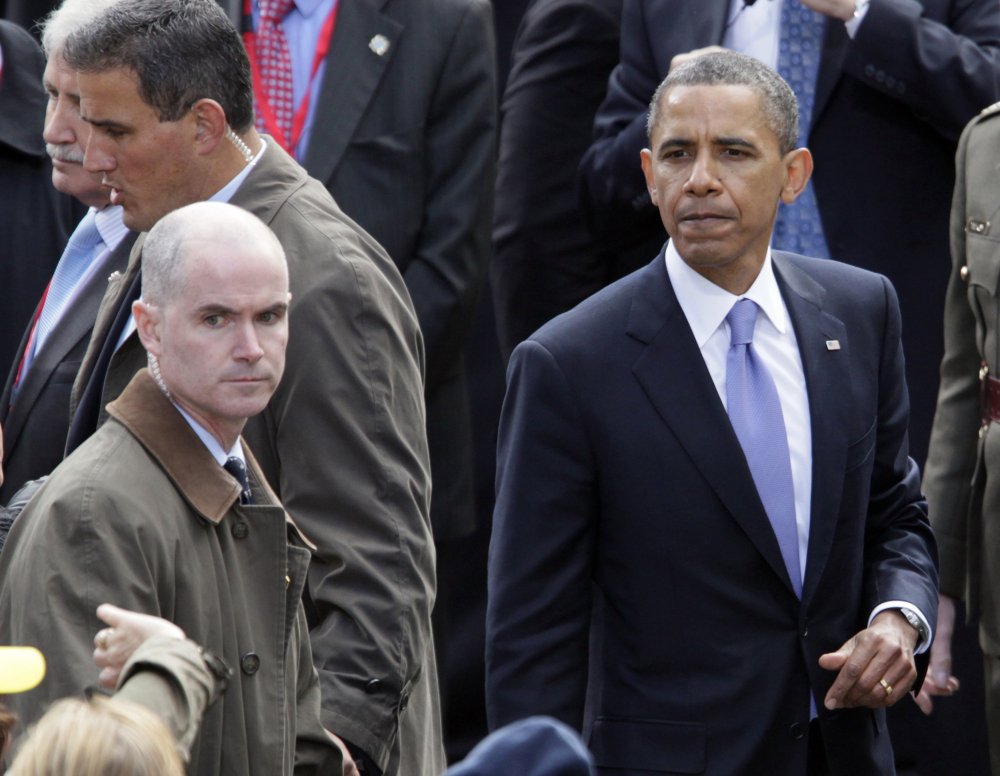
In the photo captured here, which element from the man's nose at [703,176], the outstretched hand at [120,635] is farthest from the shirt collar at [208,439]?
the man's nose at [703,176]

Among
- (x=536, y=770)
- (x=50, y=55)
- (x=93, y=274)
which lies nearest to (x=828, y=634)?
(x=536, y=770)

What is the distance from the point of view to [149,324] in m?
2.66

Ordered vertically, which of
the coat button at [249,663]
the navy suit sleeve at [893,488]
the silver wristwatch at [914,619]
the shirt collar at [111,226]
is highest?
the shirt collar at [111,226]

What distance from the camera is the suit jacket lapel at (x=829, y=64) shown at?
4352mm

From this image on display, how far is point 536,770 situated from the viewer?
1.67 meters

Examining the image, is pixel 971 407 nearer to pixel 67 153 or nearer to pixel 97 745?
pixel 67 153

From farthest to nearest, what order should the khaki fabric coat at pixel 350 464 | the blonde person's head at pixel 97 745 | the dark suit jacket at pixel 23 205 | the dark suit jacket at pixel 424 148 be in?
the dark suit jacket at pixel 23 205 < the dark suit jacket at pixel 424 148 < the khaki fabric coat at pixel 350 464 < the blonde person's head at pixel 97 745

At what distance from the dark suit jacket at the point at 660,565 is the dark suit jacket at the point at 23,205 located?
2.07 meters

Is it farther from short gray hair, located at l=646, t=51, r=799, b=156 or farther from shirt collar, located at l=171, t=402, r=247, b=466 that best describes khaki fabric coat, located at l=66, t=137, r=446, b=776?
short gray hair, located at l=646, t=51, r=799, b=156

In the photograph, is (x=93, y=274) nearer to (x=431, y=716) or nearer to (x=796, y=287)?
(x=431, y=716)

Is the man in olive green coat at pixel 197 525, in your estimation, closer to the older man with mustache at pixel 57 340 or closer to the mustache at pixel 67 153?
the older man with mustache at pixel 57 340

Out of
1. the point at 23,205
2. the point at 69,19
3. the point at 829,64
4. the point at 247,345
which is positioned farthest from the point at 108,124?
the point at 829,64

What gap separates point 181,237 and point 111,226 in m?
1.32

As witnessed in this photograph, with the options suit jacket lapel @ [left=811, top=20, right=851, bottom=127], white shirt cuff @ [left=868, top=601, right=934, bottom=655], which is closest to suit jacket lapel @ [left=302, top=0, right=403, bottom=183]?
suit jacket lapel @ [left=811, top=20, right=851, bottom=127]
